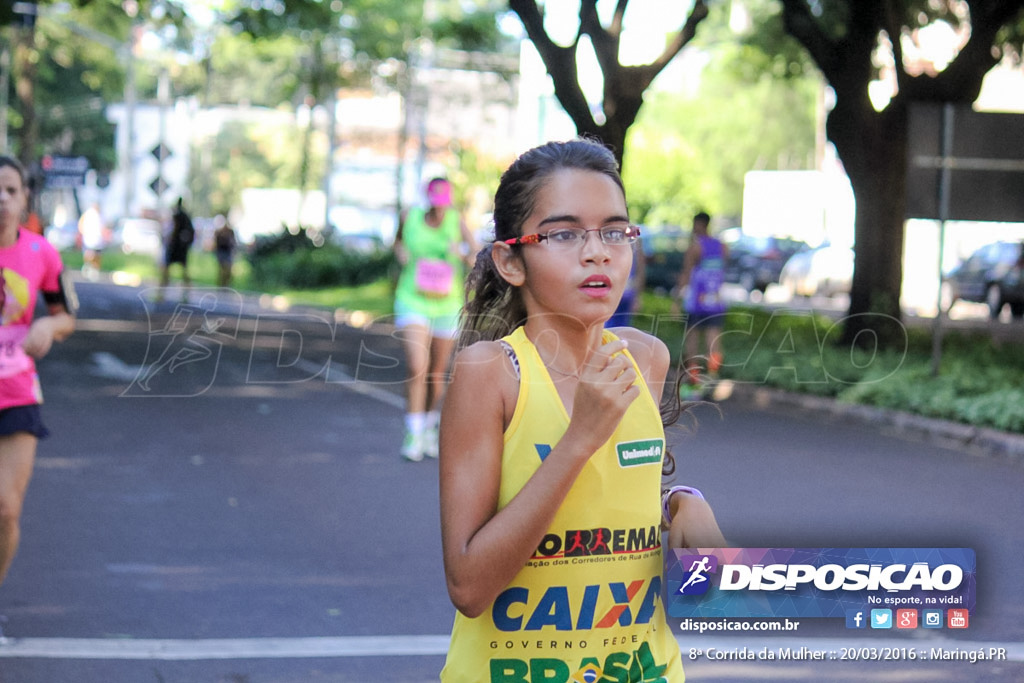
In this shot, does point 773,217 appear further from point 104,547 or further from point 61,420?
point 104,547

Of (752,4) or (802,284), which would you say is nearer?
(752,4)

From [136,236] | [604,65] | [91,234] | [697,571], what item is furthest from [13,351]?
[136,236]

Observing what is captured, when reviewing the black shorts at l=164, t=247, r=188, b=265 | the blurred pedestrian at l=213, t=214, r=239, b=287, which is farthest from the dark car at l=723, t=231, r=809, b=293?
the black shorts at l=164, t=247, r=188, b=265

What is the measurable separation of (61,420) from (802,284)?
3267cm

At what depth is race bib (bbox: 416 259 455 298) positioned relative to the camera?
10.7 meters

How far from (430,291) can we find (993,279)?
28.2 m

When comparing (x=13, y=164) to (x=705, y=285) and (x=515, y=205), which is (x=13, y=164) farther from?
(x=705, y=285)

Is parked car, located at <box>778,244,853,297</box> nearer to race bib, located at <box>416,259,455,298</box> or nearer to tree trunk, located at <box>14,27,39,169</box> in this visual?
tree trunk, located at <box>14,27,39,169</box>

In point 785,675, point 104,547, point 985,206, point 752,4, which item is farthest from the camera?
point 752,4

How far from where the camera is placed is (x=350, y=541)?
819 cm

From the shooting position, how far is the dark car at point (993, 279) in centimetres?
3500

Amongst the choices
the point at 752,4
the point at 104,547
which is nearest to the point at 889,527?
the point at 104,547

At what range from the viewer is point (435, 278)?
35.0ft

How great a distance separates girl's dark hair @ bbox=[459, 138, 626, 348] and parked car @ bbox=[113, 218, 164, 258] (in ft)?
233
